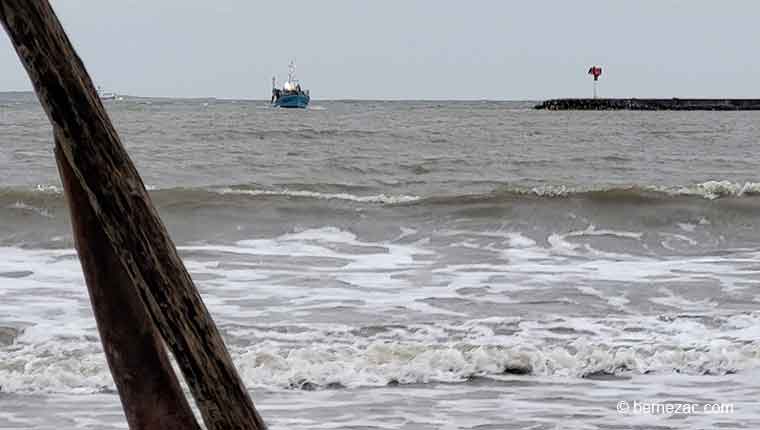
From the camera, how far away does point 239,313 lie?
882cm

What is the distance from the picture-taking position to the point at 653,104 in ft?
315

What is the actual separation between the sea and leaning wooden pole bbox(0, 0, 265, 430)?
363 cm

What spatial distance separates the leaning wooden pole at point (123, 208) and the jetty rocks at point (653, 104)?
95201 mm

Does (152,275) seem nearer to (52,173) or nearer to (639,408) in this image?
(639,408)

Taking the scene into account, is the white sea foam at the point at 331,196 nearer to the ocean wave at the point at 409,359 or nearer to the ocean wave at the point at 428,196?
the ocean wave at the point at 428,196

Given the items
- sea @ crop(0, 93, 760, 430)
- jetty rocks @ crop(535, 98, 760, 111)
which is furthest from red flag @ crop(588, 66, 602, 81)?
sea @ crop(0, 93, 760, 430)

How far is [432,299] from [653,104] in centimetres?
9013

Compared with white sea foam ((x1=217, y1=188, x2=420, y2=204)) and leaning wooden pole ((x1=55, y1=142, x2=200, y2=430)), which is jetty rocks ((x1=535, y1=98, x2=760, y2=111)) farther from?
leaning wooden pole ((x1=55, y1=142, x2=200, y2=430))

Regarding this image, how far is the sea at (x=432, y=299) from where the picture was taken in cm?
631

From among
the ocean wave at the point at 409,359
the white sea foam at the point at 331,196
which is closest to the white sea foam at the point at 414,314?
the ocean wave at the point at 409,359

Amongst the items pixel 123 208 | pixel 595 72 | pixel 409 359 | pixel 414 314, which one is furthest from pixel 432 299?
pixel 595 72

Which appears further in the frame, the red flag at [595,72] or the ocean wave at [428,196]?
the red flag at [595,72]

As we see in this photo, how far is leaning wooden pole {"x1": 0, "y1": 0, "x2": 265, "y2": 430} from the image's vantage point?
Result: 2.14 m

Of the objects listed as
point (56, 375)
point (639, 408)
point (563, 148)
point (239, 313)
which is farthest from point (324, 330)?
point (563, 148)
